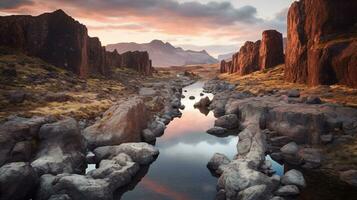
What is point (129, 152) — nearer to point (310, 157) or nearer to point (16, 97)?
point (310, 157)

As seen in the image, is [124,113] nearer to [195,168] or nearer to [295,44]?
[195,168]

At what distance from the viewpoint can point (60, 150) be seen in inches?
734

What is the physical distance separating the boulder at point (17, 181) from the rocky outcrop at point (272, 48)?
80387 millimetres

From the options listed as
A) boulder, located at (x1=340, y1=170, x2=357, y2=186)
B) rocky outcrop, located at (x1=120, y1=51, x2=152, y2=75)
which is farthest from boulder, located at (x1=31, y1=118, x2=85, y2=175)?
rocky outcrop, located at (x1=120, y1=51, x2=152, y2=75)

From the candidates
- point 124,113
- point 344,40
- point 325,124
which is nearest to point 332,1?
point 344,40

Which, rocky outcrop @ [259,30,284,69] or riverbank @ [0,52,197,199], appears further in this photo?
rocky outcrop @ [259,30,284,69]

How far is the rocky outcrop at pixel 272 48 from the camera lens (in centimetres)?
8569

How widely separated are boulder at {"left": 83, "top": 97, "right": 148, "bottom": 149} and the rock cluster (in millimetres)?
68184

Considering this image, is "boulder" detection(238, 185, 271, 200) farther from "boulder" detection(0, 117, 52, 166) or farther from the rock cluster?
the rock cluster

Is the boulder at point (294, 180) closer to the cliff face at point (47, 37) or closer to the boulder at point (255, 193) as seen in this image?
the boulder at point (255, 193)

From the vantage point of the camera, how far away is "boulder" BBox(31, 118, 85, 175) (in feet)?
55.8

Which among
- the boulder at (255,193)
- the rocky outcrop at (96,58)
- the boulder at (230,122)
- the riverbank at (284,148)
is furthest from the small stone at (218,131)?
the rocky outcrop at (96,58)

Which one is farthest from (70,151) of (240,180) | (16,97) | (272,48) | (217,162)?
(272,48)

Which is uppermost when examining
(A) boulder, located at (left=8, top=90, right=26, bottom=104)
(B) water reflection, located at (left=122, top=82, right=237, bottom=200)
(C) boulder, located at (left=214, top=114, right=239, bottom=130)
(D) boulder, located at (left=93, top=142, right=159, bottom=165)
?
(A) boulder, located at (left=8, top=90, right=26, bottom=104)
